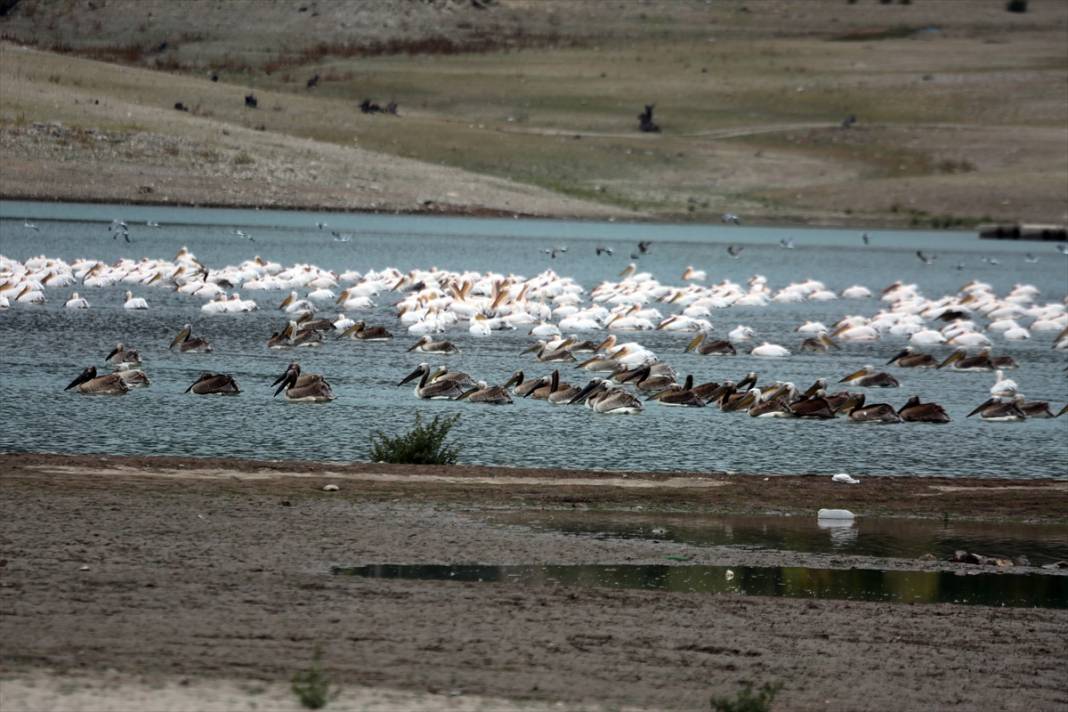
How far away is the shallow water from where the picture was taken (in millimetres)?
14812

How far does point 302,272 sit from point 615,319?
697cm

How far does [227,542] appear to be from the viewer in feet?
32.3

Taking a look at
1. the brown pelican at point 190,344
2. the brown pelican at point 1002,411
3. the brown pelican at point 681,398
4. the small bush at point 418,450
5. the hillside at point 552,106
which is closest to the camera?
the small bush at point 418,450

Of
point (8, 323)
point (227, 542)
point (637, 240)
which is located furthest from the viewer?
point (637, 240)

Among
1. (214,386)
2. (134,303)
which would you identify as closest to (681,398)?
(214,386)

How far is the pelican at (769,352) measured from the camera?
79.3ft

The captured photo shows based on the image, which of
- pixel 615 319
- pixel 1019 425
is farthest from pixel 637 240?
pixel 1019 425

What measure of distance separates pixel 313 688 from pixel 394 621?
150cm

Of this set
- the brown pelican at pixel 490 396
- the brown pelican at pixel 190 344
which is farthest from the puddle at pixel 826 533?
the brown pelican at pixel 190 344

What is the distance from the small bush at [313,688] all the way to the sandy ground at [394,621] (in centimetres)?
9

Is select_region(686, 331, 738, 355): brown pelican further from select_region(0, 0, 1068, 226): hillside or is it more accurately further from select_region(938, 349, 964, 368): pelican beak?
select_region(0, 0, 1068, 226): hillside

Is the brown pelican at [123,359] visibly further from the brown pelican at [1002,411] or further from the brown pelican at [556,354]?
the brown pelican at [1002,411]

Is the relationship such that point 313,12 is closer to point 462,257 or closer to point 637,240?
point 637,240

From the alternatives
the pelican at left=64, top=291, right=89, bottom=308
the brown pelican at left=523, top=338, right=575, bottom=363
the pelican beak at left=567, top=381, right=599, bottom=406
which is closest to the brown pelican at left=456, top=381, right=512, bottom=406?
the pelican beak at left=567, top=381, right=599, bottom=406
